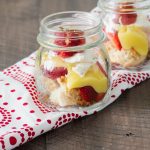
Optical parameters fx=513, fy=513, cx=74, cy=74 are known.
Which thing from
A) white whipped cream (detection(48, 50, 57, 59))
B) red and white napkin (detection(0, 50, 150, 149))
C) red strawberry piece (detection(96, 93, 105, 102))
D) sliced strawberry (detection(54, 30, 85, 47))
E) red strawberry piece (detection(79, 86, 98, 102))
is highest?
sliced strawberry (detection(54, 30, 85, 47))

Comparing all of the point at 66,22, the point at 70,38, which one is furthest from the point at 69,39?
the point at 66,22

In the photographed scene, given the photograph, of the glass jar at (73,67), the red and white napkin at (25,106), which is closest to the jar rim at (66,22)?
the glass jar at (73,67)

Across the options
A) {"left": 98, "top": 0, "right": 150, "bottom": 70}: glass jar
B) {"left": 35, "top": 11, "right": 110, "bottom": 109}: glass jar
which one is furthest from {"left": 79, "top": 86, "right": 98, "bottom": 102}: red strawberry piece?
{"left": 98, "top": 0, "right": 150, "bottom": 70}: glass jar

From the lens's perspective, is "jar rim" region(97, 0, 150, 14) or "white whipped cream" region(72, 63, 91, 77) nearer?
"white whipped cream" region(72, 63, 91, 77)

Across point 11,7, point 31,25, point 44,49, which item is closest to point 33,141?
point 44,49

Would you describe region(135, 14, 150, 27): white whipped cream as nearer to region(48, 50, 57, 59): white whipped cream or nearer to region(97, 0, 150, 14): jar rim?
region(97, 0, 150, 14): jar rim

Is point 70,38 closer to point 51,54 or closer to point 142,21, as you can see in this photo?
point 51,54

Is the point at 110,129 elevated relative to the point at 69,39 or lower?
lower

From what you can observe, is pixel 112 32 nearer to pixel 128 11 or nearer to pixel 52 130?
pixel 128 11
